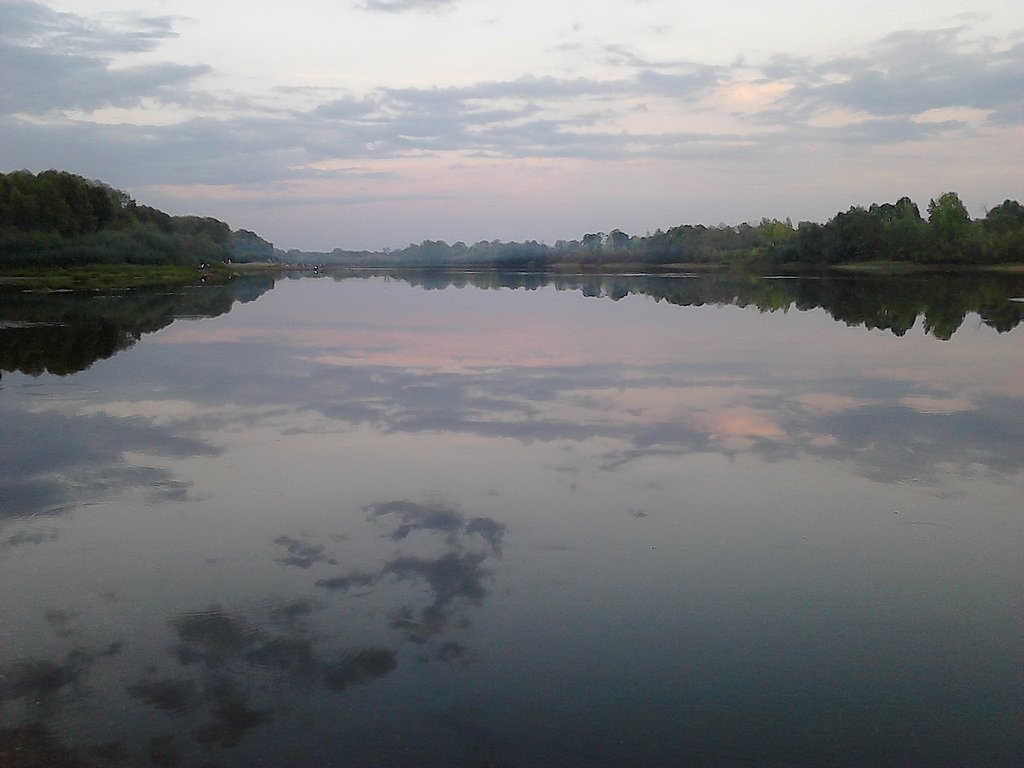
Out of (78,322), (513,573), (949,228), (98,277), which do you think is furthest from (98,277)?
(949,228)

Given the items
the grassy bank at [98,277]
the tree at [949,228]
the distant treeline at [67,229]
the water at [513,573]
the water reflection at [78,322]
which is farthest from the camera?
the tree at [949,228]

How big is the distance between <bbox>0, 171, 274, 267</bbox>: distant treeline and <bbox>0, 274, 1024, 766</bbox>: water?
59720 millimetres

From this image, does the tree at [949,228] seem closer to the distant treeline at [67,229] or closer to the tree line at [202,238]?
the tree line at [202,238]

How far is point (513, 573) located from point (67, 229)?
83.2 m

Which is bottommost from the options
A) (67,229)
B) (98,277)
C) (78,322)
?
(78,322)

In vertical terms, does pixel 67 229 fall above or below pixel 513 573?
above

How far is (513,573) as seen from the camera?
739 centimetres

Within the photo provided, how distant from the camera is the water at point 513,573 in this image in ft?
16.7

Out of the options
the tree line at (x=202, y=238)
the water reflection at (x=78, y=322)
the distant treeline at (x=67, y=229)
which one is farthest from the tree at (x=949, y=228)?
the distant treeline at (x=67, y=229)

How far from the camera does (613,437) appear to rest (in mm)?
12352

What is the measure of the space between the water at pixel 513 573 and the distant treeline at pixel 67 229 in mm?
59720

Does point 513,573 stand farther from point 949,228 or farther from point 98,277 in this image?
point 949,228

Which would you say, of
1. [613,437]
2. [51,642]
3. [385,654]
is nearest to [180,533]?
[51,642]

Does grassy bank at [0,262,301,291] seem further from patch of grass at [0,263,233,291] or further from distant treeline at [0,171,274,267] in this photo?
distant treeline at [0,171,274,267]
